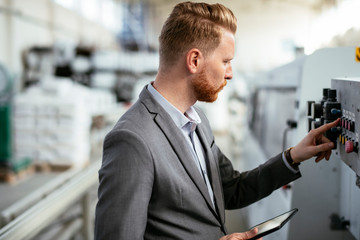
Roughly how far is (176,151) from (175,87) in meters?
0.24

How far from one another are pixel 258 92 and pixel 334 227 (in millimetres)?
2671

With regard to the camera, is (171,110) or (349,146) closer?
(349,146)

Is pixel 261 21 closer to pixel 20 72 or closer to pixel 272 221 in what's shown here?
pixel 20 72

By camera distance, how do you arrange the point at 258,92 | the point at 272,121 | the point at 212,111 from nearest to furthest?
1. the point at 272,121
2. the point at 258,92
3. the point at 212,111

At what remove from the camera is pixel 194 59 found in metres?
1.16

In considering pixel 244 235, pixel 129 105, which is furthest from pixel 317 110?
pixel 129 105

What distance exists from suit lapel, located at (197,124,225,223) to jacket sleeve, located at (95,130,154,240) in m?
0.36

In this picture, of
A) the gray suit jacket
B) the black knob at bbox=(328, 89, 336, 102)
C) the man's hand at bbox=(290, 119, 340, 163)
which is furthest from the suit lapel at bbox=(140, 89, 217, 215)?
the black knob at bbox=(328, 89, 336, 102)

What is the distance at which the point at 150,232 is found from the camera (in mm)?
1070

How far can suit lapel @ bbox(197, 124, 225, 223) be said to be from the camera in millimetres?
1272

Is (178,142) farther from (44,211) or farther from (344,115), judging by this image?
(44,211)

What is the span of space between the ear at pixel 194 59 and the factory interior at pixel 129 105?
32cm

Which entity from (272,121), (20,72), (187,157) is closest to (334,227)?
(187,157)

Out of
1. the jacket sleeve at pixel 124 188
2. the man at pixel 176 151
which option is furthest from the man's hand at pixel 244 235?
the jacket sleeve at pixel 124 188
